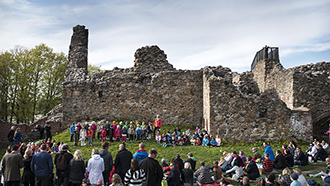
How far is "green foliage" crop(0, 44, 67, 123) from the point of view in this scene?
2688cm

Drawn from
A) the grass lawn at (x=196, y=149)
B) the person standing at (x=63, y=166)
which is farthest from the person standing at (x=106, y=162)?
the grass lawn at (x=196, y=149)

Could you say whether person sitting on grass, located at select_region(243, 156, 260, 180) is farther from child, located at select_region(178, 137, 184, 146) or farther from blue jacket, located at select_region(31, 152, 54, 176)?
blue jacket, located at select_region(31, 152, 54, 176)

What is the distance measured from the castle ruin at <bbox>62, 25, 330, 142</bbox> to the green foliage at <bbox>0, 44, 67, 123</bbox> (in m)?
9.97

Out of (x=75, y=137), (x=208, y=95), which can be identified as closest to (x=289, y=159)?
(x=208, y=95)

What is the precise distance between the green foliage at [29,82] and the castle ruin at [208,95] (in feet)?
32.7

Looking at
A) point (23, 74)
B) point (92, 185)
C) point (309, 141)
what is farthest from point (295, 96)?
point (23, 74)

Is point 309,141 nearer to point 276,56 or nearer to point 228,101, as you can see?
point 228,101

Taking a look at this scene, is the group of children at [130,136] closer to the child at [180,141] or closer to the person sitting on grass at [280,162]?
the child at [180,141]

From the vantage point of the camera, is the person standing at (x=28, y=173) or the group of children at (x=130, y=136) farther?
the group of children at (x=130, y=136)

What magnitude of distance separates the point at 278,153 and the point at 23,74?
2686 centimetres

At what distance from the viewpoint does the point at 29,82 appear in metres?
28.0

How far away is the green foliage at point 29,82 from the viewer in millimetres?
26875

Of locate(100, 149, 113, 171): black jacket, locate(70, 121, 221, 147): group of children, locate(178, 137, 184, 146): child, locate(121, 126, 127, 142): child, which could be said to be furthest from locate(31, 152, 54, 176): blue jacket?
locate(178, 137, 184, 146): child

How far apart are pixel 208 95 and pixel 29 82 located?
21627mm
